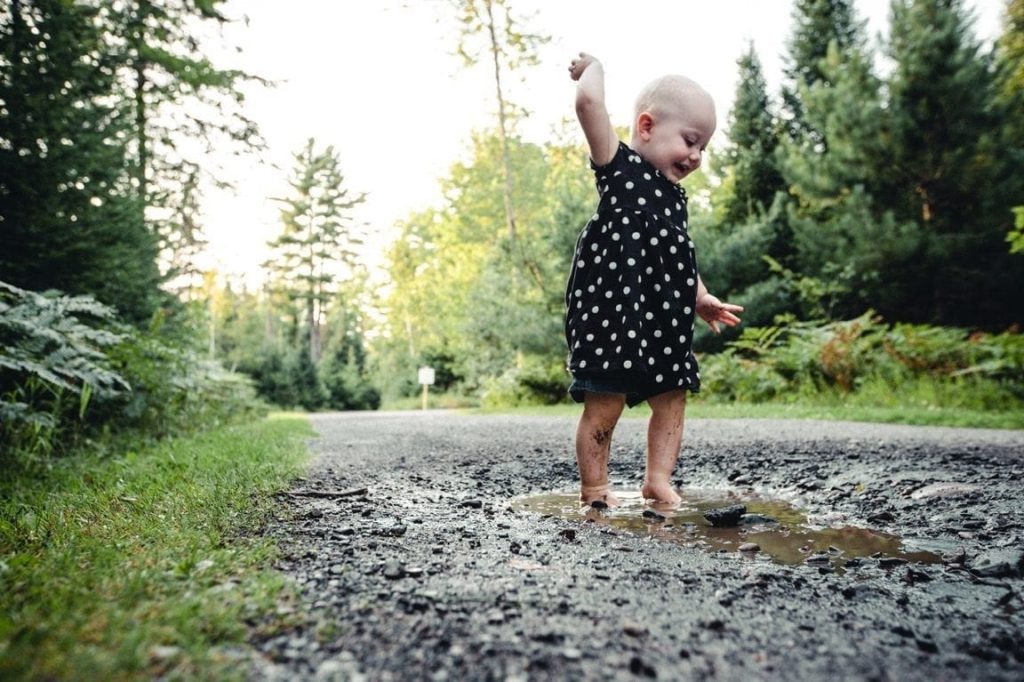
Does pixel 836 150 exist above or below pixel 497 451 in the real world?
above

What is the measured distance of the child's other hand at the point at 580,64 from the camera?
2553 mm

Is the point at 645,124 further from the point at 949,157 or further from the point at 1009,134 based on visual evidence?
the point at 1009,134

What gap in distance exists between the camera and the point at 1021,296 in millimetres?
13914

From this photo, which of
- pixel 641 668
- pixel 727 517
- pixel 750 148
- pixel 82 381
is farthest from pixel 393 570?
pixel 750 148

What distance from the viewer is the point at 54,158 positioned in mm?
4848

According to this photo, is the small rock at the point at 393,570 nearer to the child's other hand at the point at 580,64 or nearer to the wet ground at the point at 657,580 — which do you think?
the wet ground at the point at 657,580

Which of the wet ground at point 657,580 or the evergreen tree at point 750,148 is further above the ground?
the evergreen tree at point 750,148

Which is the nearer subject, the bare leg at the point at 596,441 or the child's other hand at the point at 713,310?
the bare leg at the point at 596,441

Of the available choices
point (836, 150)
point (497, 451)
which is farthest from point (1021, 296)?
point (497, 451)

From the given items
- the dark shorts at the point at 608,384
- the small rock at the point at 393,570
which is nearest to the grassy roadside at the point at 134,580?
the small rock at the point at 393,570

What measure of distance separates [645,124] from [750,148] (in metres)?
19.3

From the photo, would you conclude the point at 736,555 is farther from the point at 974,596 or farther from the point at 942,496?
the point at 942,496

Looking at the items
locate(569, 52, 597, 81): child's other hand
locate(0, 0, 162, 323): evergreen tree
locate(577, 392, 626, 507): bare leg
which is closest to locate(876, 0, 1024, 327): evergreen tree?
locate(569, 52, 597, 81): child's other hand

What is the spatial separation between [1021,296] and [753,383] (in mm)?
7778
